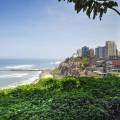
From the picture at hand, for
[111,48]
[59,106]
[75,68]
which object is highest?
[111,48]

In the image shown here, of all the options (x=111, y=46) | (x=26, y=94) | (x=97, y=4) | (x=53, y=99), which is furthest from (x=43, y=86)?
(x=111, y=46)

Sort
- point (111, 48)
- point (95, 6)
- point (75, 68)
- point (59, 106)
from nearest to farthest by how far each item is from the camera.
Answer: point (59, 106) < point (95, 6) < point (75, 68) < point (111, 48)

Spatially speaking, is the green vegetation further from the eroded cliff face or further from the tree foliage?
the eroded cliff face

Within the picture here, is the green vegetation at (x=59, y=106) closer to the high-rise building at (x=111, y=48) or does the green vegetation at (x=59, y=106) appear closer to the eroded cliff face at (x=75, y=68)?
the eroded cliff face at (x=75, y=68)

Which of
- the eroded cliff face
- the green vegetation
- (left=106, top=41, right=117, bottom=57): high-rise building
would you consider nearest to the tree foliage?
the green vegetation

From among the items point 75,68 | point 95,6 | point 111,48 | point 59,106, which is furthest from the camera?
point 111,48

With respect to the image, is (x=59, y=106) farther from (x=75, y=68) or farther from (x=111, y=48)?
(x=111, y=48)

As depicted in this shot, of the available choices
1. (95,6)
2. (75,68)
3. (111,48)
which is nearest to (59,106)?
(95,6)

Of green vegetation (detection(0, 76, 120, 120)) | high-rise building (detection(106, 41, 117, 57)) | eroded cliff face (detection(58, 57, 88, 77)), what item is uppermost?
high-rise building (detection(106, 41, 117, 57))

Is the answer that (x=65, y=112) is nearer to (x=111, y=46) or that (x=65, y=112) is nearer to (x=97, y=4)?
(x=97, y=4)

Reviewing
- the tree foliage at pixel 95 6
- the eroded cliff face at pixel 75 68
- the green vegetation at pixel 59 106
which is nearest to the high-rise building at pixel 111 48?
the eroded cliff face at pixel 75 68

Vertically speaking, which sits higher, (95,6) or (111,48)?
(111,48)
